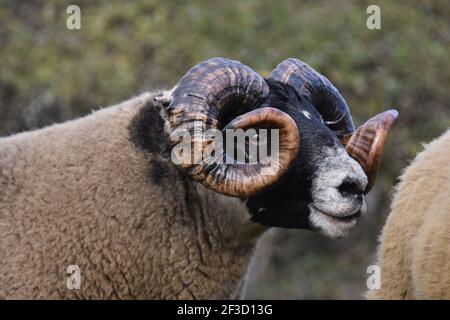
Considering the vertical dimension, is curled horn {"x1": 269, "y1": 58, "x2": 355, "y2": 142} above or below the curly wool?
above

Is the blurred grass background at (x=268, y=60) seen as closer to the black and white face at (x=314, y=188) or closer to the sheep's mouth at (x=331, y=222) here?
the black and white face at (x=314, y=188)

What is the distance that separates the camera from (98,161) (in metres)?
6.33

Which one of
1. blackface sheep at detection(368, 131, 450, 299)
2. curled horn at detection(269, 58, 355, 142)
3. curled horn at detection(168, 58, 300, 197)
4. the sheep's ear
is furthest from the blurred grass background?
curled horn at detection(168, 58, 300, 197)

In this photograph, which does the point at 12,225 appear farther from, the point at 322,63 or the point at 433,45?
the point at 433,45

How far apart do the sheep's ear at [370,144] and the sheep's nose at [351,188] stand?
1.11 feet

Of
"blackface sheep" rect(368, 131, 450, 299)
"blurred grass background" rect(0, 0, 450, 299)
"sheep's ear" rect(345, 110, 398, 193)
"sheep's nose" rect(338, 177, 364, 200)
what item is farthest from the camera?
"blurred grass background" rect(0, 0, 450, 299)

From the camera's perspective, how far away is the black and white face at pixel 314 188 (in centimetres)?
577

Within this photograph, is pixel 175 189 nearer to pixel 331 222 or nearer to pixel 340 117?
pixel 331 222

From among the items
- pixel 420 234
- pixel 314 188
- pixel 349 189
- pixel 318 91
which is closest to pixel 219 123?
pixel 314 188

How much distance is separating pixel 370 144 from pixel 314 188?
24.5 inches

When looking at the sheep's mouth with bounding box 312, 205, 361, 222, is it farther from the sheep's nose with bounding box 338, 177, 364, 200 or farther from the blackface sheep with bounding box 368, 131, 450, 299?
the blackface sheep with bounding box 368, 131, 450, 299

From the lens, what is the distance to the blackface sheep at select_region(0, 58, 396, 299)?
5859 millimetres

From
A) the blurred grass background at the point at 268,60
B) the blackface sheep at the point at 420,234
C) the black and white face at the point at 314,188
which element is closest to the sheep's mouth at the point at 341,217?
the black and white face at the point at 314,188

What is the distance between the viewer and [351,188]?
19.0 feet
